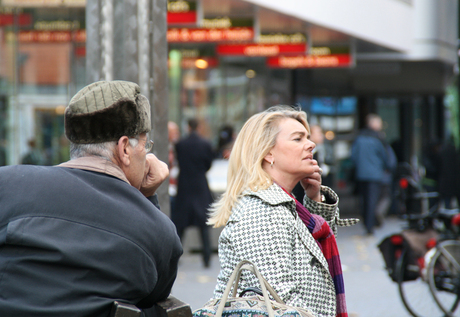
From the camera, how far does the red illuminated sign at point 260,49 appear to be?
38.2 feet

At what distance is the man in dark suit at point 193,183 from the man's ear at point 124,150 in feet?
22.4

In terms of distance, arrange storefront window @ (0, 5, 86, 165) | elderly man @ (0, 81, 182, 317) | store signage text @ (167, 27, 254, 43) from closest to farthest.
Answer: elderly man @ (0, 81, 182, 317) → store signage text @ (167, 27, 254, 43) → storefront window @ (0, 5, 86, 165)

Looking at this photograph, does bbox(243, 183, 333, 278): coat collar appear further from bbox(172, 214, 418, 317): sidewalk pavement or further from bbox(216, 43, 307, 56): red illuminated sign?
bbox(216, 43, 307, 56): red illuminated sign

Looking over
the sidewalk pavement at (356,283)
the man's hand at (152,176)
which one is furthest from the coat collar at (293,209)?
the sidewalk pavement at (356,283)

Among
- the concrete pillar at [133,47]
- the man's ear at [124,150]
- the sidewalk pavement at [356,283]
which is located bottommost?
the sidewalk pavement at [356,283]

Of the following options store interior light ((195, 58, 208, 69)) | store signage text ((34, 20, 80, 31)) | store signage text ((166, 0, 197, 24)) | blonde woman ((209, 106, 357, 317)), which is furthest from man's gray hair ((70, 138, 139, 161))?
store interior light ((195, 58, 208, 69))

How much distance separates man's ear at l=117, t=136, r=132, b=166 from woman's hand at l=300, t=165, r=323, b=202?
1.21m

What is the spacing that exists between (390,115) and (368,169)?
9.61 meters

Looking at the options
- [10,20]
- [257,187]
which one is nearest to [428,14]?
[10,20]

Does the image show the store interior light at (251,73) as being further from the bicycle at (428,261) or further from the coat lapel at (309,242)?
the coat lapel at (309,242)

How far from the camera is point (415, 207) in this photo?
702 centimetres

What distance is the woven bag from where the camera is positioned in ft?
7.12

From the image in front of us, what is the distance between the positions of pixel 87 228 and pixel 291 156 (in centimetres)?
125

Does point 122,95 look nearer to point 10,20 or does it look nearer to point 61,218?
point 61,218
